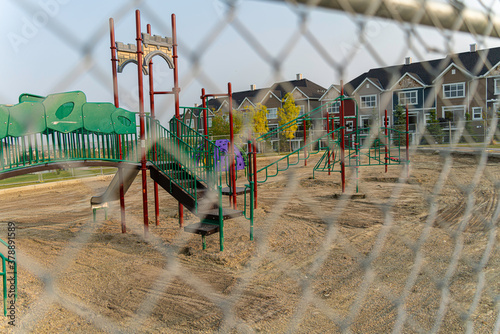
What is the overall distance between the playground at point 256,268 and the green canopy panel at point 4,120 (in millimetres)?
1833

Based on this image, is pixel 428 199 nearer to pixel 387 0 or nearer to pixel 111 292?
pixel 111 292

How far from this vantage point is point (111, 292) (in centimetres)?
457

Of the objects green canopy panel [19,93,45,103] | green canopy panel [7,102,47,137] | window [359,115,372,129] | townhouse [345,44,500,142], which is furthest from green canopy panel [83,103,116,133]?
window [359,115,372,129]

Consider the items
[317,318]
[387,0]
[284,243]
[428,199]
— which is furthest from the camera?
[428,199]

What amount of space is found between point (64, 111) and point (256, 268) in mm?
3430

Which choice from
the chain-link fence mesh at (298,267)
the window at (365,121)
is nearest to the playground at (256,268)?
the chain-link fence mesh at (298,267)

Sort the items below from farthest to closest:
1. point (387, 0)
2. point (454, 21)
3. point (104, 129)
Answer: point (104, 129) → point (454, 21) → point (387, 0)

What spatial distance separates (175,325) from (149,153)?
385 centimetres

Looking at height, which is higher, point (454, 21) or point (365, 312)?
point (454, 21)

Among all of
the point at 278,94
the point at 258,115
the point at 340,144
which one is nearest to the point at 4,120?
the point at 278,94

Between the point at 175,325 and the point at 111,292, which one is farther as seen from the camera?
the point at 111,292

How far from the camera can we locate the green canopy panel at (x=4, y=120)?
4.27 m

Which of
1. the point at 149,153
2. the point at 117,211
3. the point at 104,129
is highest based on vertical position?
the point at 104,129

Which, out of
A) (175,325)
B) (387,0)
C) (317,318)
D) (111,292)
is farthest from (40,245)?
(387,0)
